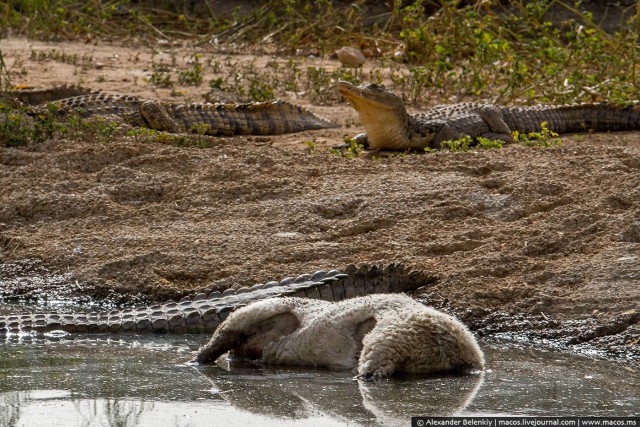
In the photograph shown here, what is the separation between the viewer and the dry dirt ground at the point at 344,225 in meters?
6.04

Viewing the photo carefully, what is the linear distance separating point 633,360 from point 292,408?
1.70 meters

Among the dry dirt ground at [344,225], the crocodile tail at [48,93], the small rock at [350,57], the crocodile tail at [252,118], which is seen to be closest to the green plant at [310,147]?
the dry dirt ground at [344,225]

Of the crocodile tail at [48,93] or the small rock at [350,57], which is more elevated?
the small rock at [350,57]

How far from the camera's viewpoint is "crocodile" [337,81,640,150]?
998 cm

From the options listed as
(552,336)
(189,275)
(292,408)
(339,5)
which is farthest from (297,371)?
(339,5)

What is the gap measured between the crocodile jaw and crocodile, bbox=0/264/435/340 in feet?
13.1

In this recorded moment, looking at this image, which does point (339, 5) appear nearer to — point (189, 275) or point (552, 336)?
point (189, 275)

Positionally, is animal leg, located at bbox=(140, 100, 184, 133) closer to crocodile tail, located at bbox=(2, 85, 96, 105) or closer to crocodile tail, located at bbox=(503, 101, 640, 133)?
crocodile tail, located at bbox=(2, 85, 96, 105)

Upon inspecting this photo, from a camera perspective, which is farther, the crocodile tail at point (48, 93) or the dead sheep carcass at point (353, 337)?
the crocodile tail at point (48, 93)

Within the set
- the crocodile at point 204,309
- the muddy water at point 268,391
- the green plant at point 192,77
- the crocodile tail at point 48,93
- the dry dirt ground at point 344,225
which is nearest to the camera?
the muddy water at point 268,391

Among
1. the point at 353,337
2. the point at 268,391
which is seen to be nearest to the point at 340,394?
the point at 268,391

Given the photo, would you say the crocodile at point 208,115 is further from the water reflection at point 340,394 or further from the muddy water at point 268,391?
the water reflection at point 340,394

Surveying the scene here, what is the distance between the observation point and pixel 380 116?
994 centimetres

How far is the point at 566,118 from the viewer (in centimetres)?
1049
